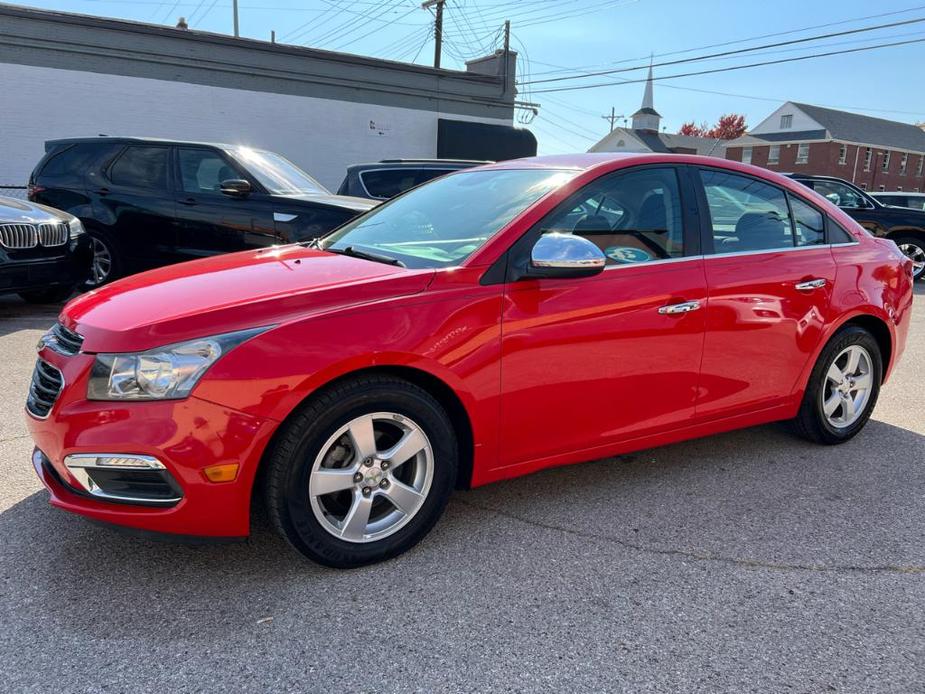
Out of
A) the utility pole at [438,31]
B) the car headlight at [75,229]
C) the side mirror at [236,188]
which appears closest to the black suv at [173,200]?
the side mirror at [236,188]

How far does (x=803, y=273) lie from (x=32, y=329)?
641cm

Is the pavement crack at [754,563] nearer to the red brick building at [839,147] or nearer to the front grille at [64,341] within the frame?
the front grille at [64,341]

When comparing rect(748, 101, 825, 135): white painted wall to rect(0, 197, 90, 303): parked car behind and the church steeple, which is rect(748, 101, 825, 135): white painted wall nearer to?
the church steeple

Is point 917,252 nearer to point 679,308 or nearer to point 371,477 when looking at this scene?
point 679,308

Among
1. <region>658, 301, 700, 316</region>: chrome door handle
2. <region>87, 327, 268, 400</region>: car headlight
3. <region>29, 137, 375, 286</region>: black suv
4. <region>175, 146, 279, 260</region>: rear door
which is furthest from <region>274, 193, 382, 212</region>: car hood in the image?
<region>87, 327, 268, 400</region>: car headlight

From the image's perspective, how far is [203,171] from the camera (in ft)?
25.1

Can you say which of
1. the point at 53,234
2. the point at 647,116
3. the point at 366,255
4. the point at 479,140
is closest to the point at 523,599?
the point at 366,255

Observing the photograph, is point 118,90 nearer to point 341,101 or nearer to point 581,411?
point 341,101

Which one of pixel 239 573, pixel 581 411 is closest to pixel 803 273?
pixel 581 411

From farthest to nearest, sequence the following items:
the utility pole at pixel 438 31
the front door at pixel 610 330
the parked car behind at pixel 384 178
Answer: the utility pole at pixel 438 31, the parked car behind at pixel 384 178, the front door at pixel 610 330

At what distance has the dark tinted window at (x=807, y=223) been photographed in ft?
12.9

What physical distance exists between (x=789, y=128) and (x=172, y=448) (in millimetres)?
65430

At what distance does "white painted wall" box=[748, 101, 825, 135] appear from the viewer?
56.8 m

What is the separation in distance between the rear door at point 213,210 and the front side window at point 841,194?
34.8ft
